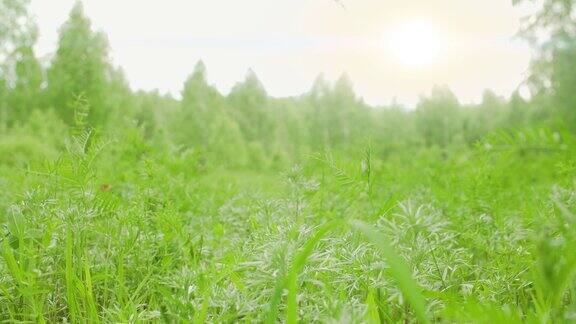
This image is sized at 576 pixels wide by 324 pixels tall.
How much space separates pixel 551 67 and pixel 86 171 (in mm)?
23359

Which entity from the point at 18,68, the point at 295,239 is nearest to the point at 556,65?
the point at 295,239

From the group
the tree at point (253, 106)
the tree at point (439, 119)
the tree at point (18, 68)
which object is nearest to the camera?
the tree at point (18, 68)

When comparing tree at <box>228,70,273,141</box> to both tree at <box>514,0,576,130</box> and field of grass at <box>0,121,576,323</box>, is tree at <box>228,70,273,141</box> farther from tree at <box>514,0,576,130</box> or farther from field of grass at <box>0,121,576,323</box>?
field of grass at <box>0,121,576,323</box>

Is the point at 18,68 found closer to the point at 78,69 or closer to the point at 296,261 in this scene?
the point at 78,69

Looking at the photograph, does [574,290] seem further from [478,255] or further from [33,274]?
[33,274]

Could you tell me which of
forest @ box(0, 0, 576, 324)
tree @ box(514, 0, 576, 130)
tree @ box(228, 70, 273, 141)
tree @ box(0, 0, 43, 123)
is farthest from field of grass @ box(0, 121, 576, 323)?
tree @ box(228, 70, 273, 141)

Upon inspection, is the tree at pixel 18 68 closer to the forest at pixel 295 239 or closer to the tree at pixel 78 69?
the tree at pixel 78 69

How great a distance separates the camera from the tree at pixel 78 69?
35188 millimetres

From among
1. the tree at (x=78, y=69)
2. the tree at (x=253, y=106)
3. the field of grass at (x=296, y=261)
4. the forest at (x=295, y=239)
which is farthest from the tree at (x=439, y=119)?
the field of grass at (x=296, y=261)

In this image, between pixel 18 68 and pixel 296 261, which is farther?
pixel 18 68

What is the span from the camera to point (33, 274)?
74.5 inches

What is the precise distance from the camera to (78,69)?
35.9 metres

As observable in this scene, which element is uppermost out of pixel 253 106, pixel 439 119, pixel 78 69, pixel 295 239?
pixel 78 69

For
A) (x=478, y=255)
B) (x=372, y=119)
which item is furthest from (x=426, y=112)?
(x=478, y=255)
